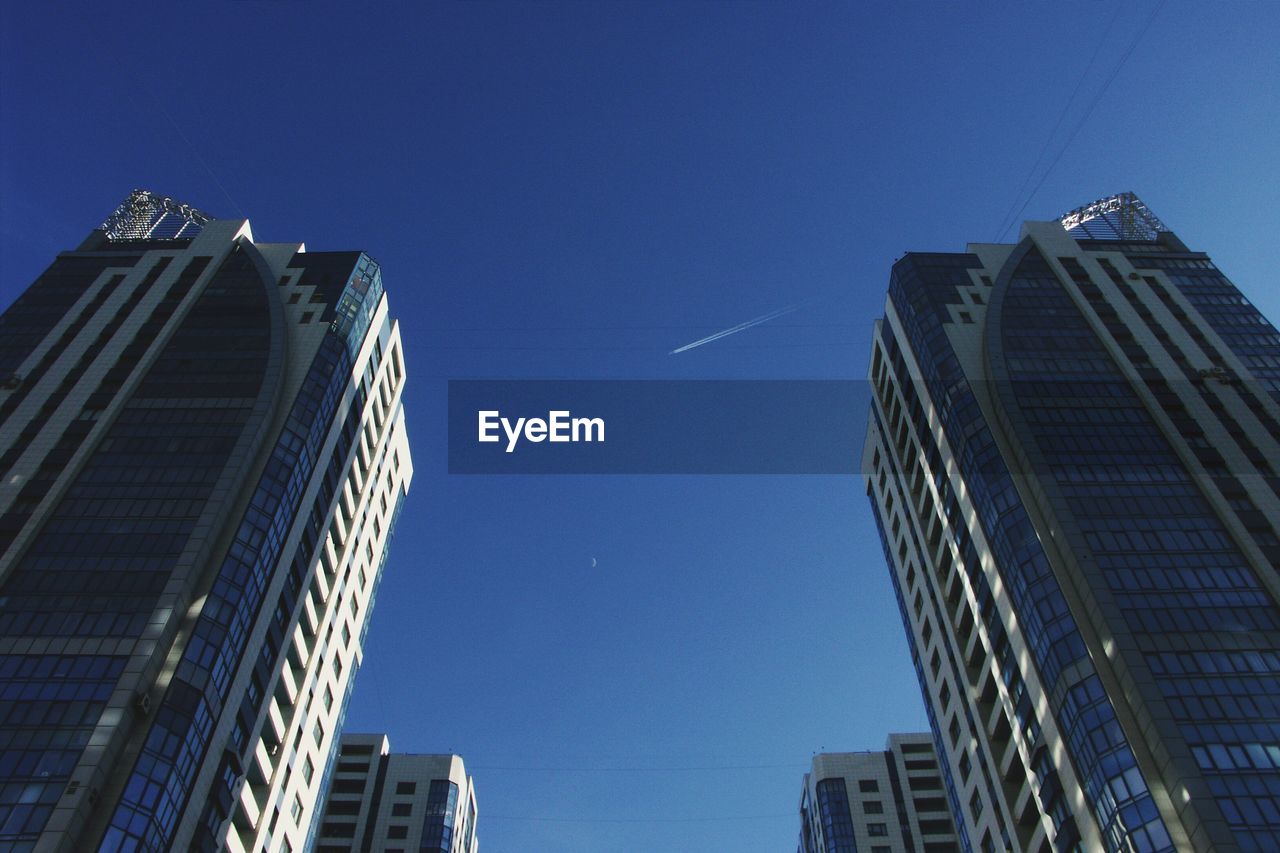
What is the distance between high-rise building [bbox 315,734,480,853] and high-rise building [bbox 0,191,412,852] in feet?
143

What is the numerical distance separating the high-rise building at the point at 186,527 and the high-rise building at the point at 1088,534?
50467 mm

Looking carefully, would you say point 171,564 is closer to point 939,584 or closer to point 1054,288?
point 939,584

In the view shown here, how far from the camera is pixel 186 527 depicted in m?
66.1

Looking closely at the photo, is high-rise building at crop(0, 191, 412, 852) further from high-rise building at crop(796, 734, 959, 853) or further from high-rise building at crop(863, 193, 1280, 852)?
high-rise building at crop(796, 734, 959, 853)

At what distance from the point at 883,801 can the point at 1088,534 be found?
81041 millimetres

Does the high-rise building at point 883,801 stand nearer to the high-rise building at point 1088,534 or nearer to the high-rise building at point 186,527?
the high-rise building at point 1088,534

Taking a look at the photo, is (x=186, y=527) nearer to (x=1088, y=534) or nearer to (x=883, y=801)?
(x=1088, y=534)

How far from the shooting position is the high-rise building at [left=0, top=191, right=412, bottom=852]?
177 feet

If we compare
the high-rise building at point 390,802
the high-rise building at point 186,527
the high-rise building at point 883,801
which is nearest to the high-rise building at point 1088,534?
the high-rise building at point 883,801

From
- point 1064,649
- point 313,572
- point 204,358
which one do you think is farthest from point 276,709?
point 1064,649

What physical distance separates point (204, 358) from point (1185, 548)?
75.0m

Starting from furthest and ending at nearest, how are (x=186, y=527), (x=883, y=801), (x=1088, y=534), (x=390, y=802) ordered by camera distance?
(x=883, y=801) → (x=390, y=802) → (x=186, y=527) → (x=1088, y=534)

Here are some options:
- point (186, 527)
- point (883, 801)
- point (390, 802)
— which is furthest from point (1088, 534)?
point (390, 802)

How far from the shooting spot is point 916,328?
9094cm
